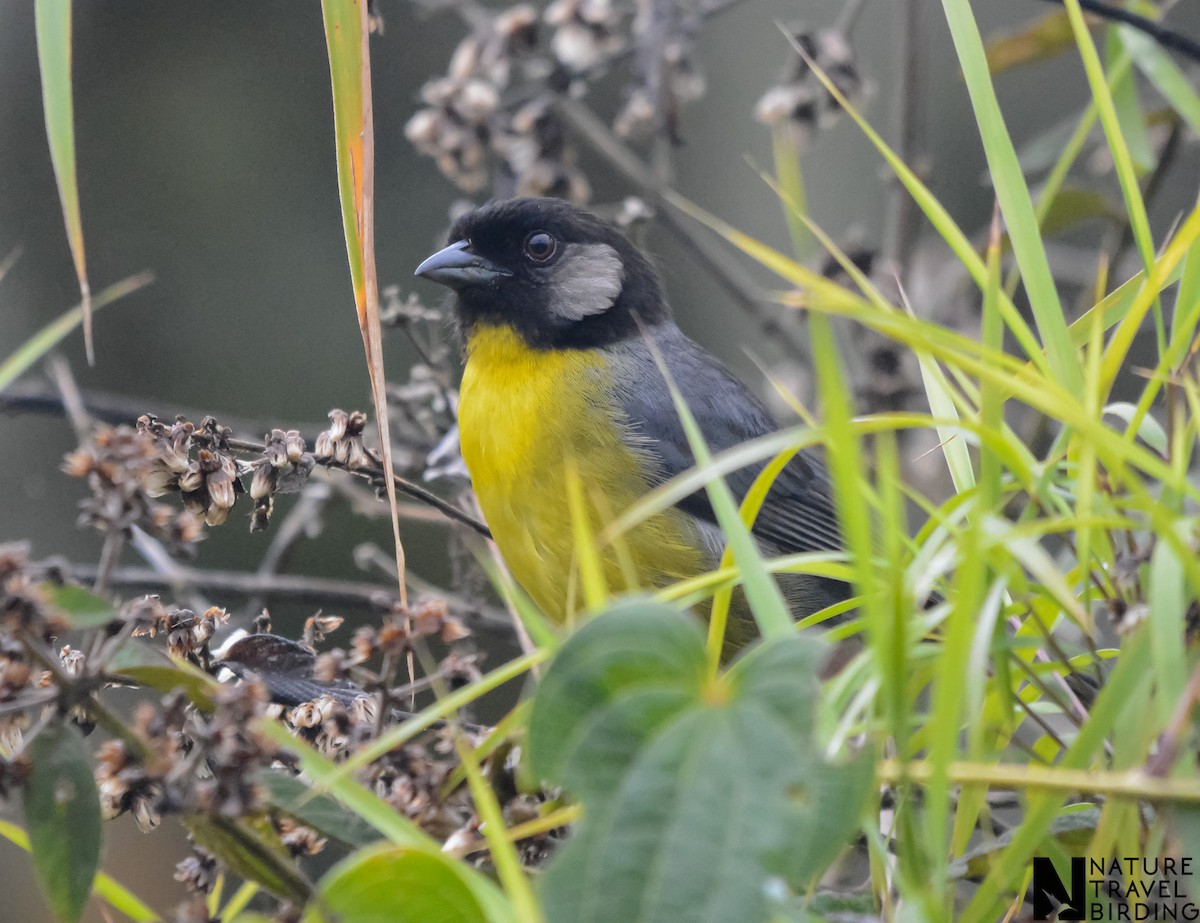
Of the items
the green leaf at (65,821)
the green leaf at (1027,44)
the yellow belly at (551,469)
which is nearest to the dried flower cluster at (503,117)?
the yellow belly at (551,469)

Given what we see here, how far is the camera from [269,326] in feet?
21.9

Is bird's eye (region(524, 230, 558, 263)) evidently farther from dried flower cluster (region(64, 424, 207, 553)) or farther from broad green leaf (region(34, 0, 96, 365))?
dried flower cluster (region(64, 424, 207, 553))

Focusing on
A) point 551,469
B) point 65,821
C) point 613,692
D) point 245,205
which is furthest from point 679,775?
point 245,205

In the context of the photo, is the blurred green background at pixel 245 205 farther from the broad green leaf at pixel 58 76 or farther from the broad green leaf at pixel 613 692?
the broad green leaf at pixel 613 692

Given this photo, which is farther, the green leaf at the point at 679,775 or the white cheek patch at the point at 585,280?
the white cheek patch at the point at 585,280

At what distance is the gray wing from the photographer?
3.37 m

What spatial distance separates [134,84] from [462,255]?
371 cm

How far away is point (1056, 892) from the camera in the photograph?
1442mm

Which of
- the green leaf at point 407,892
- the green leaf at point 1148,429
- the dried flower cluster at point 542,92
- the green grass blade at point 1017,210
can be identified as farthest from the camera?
the dried flower cluster at point 542,92

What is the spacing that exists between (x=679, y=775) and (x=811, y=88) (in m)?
2.67

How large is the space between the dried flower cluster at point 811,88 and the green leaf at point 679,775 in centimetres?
248

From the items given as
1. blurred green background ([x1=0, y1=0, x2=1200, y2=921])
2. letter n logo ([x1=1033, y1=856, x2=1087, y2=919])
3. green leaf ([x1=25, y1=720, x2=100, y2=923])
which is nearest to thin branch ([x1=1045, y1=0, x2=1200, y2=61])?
letter n logo ([x1=1033, y1=856, x2=1087, y2=919])

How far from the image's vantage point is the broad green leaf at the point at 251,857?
134 centimetres

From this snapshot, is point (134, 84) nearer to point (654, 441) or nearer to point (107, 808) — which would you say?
point (654, 441)
